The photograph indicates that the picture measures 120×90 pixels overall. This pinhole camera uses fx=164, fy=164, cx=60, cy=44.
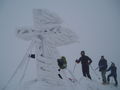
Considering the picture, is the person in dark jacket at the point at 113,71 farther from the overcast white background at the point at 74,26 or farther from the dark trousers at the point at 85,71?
the dark trousers at the point at 85,71

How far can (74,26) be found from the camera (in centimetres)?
207

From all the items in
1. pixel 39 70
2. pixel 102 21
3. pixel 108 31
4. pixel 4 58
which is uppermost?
pixel 102 21

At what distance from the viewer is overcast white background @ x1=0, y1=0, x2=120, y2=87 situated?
1.92 metres

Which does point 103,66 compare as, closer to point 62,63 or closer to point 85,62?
point 85,62

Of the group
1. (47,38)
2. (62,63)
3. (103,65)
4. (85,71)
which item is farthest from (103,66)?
(47,38)

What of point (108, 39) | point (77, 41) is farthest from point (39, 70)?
point (108, 39)

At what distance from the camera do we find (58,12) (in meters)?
2.07

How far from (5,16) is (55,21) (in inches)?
24.6

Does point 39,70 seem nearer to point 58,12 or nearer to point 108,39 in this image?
point 58,12

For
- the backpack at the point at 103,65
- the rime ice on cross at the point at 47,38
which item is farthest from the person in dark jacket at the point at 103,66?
the rime ice on cross at the point at 47,38

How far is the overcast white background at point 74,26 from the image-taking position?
6.28 ft

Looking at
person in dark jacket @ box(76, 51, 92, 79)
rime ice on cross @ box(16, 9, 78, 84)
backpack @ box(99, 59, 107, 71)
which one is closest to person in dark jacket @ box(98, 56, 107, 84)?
backpack @ box(99, 59, 107, 71)

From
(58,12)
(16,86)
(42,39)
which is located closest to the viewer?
(16,86)

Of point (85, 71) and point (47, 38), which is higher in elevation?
point (47, 38)
